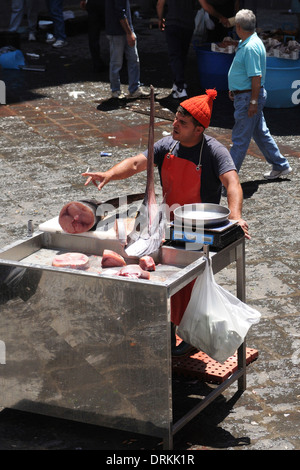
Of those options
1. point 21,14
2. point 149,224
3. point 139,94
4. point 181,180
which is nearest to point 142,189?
point 181,180

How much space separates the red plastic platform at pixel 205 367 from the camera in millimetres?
5289

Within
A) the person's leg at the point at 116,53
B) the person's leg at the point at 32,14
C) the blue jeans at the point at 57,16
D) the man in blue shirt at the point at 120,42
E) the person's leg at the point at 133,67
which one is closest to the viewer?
the man in blue shirt at the point at 120,42

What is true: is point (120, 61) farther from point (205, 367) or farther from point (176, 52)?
point (205, 367)

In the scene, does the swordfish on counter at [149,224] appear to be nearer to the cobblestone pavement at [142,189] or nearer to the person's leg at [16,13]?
the cobblestone pavement at [142,189]

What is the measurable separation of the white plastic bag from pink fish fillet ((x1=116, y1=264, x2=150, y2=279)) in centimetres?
29

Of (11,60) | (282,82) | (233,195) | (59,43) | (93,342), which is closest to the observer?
(93,342)

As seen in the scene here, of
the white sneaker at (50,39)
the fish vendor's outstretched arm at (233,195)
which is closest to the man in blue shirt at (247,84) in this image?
the fish vendor's outstretched arm at (233,195)

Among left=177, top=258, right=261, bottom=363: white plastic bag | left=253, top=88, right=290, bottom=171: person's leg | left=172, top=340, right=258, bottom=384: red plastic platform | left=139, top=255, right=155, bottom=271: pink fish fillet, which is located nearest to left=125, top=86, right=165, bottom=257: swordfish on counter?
left=139, top=255, right=155, bottom=271: pink fish fillet

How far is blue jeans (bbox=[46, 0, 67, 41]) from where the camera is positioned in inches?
637

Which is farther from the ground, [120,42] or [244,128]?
[120,42]

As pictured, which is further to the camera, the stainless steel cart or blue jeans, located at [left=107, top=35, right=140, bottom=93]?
blue jeans, located at [left=107, top=35, right=140, bottom=93]

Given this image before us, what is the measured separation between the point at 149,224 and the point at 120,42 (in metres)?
8.04

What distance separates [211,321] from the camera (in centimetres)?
461

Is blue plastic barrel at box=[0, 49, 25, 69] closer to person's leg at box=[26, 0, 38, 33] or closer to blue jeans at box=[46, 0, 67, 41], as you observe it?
blue jeans at box=[46, 0, 67, 41]
